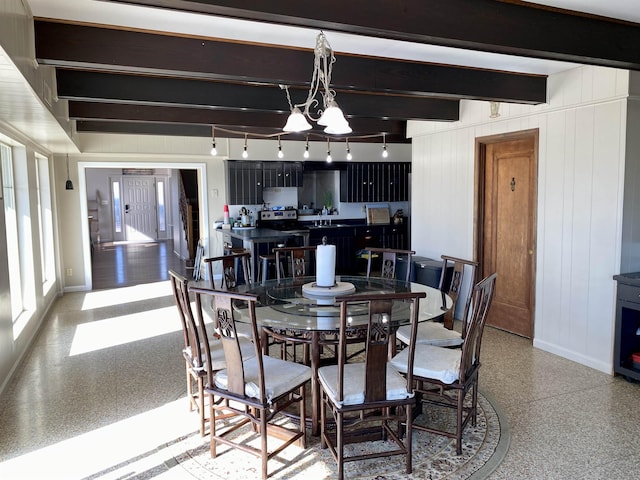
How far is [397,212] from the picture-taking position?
9.34m

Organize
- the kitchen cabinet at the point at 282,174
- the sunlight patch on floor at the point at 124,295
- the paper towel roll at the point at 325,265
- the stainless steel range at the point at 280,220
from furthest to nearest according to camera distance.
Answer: the stainless steel range at the point at 280,220
the kitchen cabinet at the point at 282,174
the sunlight patch on floor at the point at 124,295
the paper towel roll at the point at 325,265

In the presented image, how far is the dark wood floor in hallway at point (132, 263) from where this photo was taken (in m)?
8.43

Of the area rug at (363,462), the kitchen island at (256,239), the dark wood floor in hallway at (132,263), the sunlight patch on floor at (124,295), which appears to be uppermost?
the kitchen island at (256,239)

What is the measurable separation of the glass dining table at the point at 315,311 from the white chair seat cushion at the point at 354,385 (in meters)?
0.22

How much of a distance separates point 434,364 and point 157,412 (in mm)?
1918

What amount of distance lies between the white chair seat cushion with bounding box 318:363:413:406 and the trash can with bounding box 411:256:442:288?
284 cm

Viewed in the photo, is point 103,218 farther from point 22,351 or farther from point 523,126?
point 523,126

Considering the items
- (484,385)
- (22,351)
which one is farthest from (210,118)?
(484,385)

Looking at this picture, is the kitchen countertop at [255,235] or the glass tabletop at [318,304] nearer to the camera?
the glass tabletop at [318,304]

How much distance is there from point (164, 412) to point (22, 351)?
204 cm

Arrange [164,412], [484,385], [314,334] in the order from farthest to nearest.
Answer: [484,385] < [164,412] < [314,334]

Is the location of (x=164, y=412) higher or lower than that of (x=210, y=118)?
lower

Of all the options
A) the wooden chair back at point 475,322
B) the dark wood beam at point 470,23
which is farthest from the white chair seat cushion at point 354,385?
the dark wood beam at point 470,23

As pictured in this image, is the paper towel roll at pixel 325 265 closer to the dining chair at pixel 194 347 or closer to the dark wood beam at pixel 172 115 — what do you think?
the dining chair at pixel 194 347
